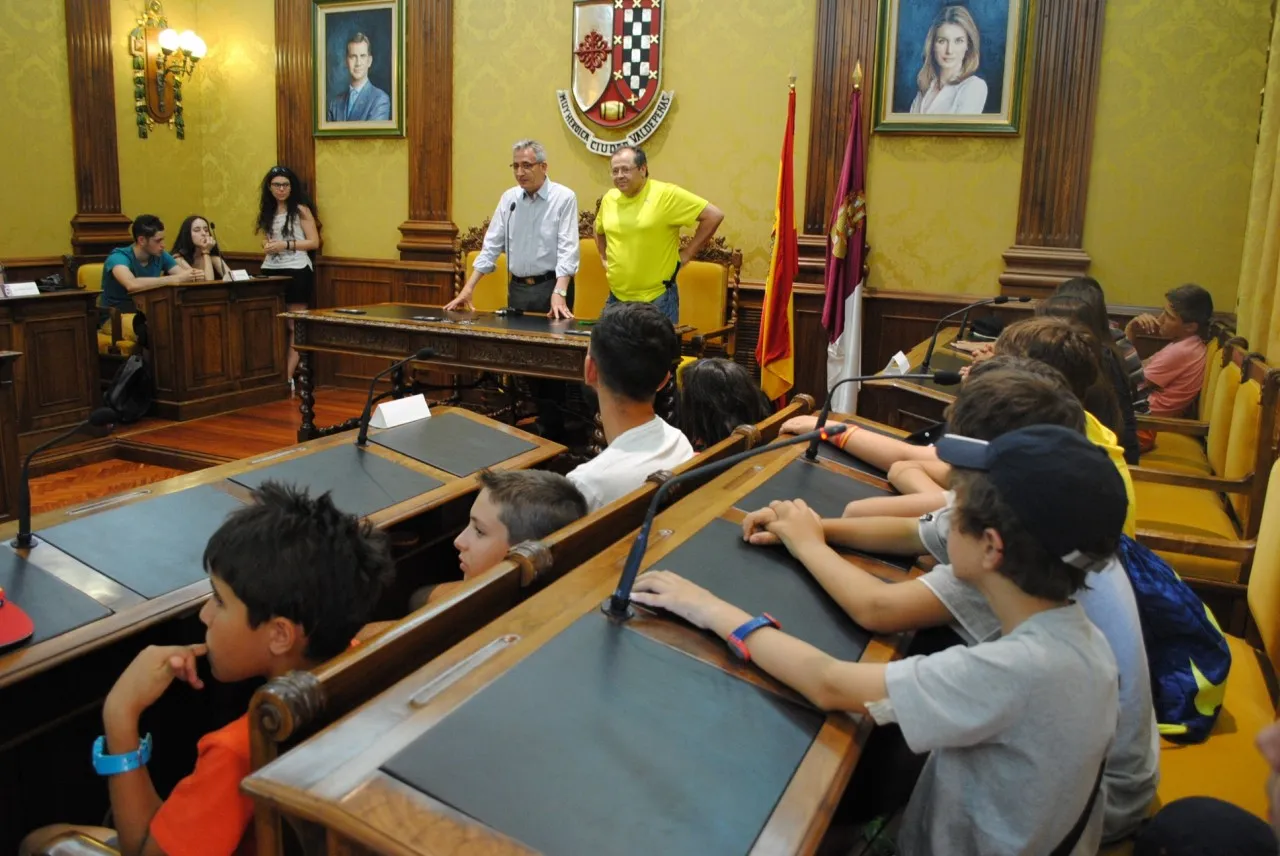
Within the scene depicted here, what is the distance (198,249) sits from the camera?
6.50 metres

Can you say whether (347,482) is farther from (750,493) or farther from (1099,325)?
(1099,325)

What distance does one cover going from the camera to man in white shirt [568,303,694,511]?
6.74ft

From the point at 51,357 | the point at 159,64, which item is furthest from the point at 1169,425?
the point at 159,64

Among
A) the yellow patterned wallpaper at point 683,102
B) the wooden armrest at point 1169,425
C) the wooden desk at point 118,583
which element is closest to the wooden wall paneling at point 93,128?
the yellow patterned wallpaper at point 683,102

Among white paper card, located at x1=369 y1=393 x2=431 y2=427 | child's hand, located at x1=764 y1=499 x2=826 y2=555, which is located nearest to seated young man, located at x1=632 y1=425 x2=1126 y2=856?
child's hand, located at x1=764 y1=499 x2=826 y2=555

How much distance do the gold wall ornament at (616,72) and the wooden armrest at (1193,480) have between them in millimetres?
3968

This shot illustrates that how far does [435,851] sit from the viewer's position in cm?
84

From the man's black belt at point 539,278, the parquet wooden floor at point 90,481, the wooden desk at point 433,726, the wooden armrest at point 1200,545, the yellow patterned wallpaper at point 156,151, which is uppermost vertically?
the yellow patterned wallpaper at point 156,151

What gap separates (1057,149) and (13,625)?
5255 millimetres

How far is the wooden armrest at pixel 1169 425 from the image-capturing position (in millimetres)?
3756

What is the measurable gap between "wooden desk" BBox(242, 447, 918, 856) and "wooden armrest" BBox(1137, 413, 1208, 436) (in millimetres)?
2876

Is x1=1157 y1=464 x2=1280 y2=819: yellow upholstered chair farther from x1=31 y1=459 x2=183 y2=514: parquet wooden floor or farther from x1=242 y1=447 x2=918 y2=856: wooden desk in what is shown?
x1=31 y1=459 x2=183 y2=514: parquet wooden floor

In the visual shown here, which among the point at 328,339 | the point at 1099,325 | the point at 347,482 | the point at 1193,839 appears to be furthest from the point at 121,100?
the point at 1193,839

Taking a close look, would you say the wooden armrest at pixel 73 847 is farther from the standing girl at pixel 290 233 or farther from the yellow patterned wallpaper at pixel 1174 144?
the standing girl at pixel 290 233
